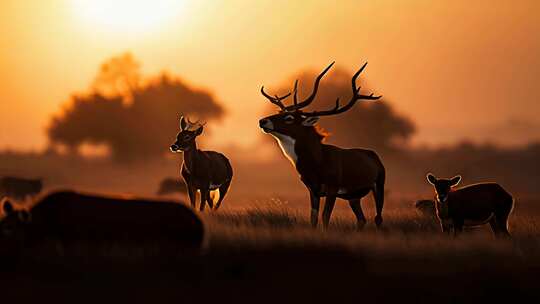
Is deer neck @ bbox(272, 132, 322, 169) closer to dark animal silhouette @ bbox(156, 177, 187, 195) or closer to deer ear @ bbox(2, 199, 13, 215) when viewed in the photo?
deer ear @ bbox(2, 199, 13, 215)

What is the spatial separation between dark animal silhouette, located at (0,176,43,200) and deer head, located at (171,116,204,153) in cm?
1167

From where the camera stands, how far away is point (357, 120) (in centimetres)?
6047

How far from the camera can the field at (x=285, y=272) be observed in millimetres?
9180

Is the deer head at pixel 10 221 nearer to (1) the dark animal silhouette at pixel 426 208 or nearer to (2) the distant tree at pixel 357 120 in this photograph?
(1) the dark animal silhouette at pixel 426 208

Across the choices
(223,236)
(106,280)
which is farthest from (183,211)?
(223,236)

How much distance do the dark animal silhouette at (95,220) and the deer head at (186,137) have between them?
9.29 metres

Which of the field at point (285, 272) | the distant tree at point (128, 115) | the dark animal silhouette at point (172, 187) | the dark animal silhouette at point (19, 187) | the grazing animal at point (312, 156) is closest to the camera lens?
the field at point (285, 272)

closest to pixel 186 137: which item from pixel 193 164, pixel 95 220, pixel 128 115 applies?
pixel 193 164

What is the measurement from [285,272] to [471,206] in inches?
239

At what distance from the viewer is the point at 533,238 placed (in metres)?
14.7

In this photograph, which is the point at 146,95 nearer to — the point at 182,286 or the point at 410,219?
the point at 410,219

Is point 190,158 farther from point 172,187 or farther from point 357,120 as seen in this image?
point 357,120

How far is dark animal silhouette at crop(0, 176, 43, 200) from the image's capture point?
96.0 feet

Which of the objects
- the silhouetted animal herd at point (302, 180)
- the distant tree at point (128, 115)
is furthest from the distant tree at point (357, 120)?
the silhouetted animal herd at point (302, 180)
